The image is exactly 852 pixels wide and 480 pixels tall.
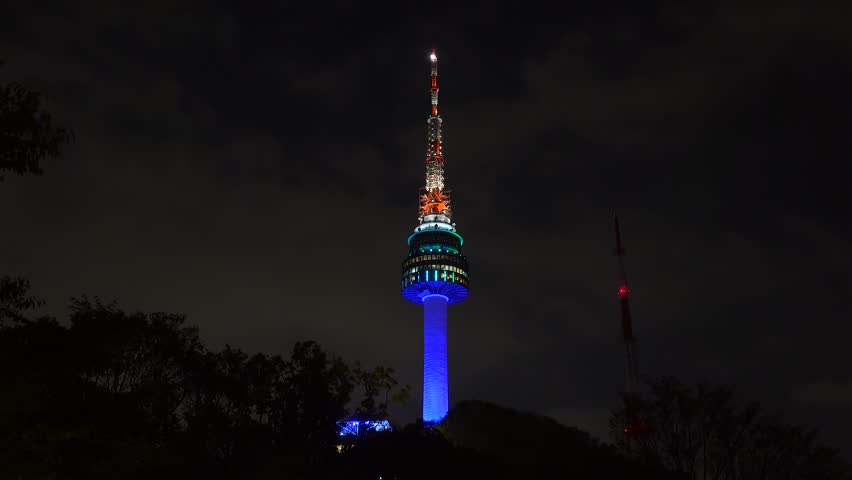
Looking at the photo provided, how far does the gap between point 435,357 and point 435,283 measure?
1346 centimetres

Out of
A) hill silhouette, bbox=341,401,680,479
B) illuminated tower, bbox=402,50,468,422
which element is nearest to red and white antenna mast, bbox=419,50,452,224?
illuminated tower, bbox=402,50,468,422

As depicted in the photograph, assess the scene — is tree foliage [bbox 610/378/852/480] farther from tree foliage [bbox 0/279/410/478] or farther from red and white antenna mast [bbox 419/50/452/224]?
red and white antenna mast [bbox 419/50/452/224]

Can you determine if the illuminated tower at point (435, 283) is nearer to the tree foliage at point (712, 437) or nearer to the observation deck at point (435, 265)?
the observation deck at point (435, 265)

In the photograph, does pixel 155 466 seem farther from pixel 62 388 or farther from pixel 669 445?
pixel 669 445

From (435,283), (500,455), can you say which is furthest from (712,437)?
(435,283)

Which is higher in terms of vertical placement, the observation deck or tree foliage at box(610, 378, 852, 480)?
the observation deck

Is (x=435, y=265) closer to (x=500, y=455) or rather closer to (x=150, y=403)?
(x=500, y=455)

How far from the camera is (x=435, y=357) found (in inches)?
5458

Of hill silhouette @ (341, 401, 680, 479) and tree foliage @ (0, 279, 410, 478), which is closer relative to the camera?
tree foliage @ (0, 279, 410, 478)

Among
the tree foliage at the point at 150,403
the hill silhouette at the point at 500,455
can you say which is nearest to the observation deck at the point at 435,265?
the hill silhouette at the point at 500,455

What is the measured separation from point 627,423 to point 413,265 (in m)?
88.6

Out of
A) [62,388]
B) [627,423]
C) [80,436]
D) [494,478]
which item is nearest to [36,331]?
[62,388]

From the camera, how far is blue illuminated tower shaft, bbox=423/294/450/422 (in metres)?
136

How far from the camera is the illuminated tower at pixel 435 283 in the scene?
452 feet
